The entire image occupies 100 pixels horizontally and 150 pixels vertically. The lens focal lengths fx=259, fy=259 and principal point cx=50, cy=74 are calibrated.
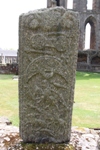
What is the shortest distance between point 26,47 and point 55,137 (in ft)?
4.50

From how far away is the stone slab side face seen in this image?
346 cm

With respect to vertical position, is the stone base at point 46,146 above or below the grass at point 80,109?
above

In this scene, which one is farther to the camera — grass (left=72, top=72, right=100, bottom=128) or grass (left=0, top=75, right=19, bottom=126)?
grass (left=0, top=75, right=19, bottom=126)

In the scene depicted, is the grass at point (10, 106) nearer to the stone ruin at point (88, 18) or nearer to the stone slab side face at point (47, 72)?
the stone slab side face at point (47, 72)

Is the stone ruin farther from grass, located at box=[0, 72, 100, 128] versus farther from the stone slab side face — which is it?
the stone slab side face

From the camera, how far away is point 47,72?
3562mm

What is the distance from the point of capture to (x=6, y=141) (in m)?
3.81

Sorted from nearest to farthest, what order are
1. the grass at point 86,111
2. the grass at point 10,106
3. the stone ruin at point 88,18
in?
the grass at point 86,111, the grass at point 10,106, the stone ruin at point 88,18

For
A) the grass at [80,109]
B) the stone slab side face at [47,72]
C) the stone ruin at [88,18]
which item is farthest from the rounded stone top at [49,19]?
the stone ruin at [88,18]

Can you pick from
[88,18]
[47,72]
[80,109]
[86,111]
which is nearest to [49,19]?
[47,72]

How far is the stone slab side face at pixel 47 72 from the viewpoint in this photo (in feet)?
11.4

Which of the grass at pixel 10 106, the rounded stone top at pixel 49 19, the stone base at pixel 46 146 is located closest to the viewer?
the rounded stone top at pixel 49 19

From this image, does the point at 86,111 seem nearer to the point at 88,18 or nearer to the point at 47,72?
the point at 47,72

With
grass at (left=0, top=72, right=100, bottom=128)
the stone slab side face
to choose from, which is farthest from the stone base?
grass at (left=0, top=72, right=100, bottom=128)
